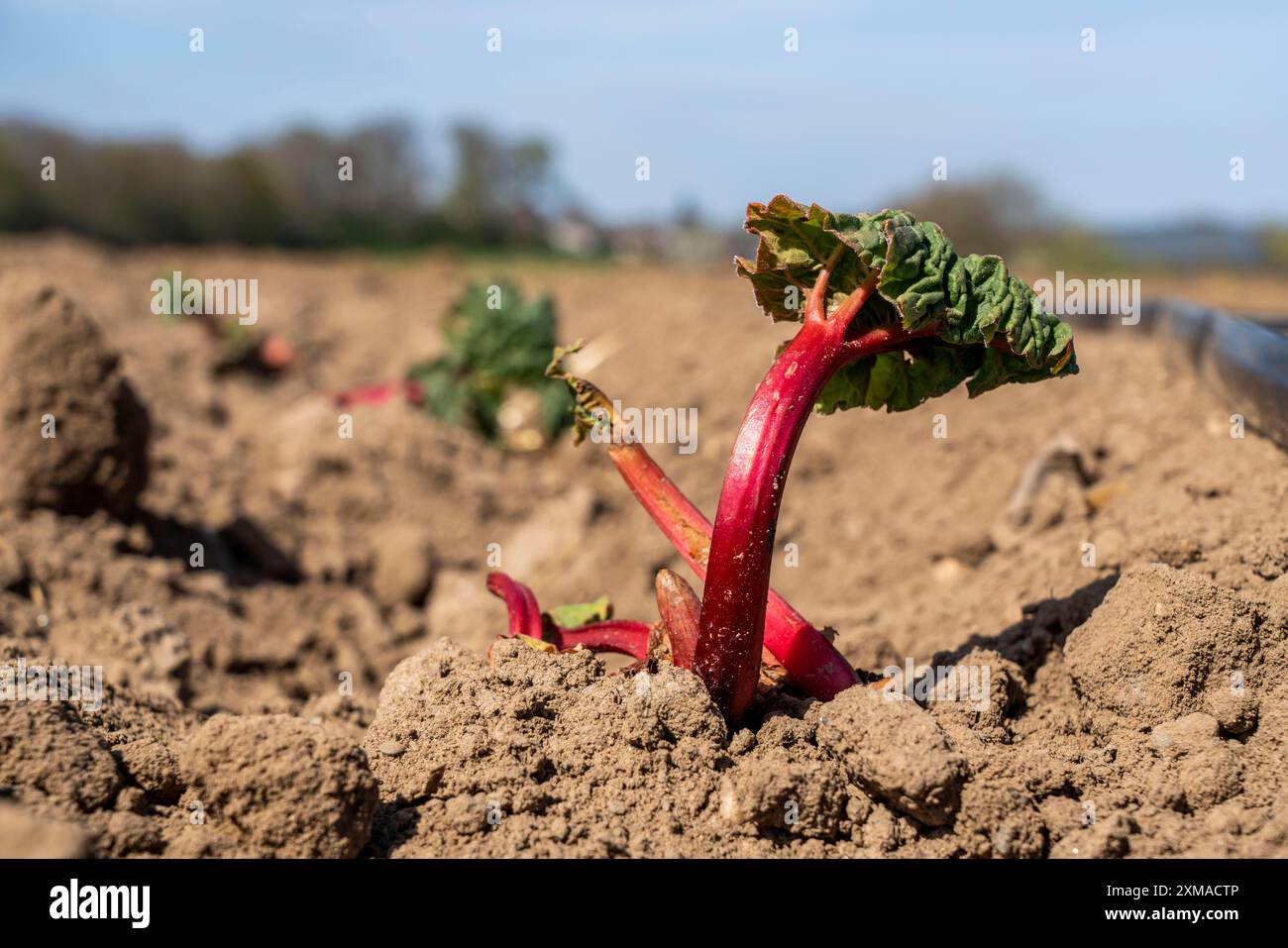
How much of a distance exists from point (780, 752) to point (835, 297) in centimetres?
117

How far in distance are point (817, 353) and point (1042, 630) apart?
1267 millimetres

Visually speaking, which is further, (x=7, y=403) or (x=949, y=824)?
(x=7, y=403)

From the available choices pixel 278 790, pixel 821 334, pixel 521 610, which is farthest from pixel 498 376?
pixel 278 790

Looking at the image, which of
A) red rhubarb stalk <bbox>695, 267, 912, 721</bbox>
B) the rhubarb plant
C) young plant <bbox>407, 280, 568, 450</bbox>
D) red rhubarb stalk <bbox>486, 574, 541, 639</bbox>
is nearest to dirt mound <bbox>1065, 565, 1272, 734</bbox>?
the rhubarb plant

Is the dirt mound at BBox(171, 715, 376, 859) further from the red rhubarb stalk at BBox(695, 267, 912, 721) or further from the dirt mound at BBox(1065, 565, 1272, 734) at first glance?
the dirt mound at BBox(1065, 565, 1272, 734)

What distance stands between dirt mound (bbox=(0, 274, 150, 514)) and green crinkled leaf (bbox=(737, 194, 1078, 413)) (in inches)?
139

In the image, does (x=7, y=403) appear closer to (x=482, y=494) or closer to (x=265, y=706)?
(x=265, y=706)

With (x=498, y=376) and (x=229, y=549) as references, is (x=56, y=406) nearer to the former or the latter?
(x=229, y=549)

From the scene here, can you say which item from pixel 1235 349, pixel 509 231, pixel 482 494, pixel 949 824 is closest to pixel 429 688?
pixel 949 824

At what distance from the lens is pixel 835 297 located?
3.06 metres

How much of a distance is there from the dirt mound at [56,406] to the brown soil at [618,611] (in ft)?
0.04

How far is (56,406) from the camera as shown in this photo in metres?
5.26

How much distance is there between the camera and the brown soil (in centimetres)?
266

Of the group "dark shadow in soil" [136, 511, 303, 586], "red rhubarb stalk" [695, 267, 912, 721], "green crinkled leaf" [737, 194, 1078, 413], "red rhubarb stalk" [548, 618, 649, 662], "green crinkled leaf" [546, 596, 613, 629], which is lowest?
"dark shadow in soil" [136, 511, 303, 586]
